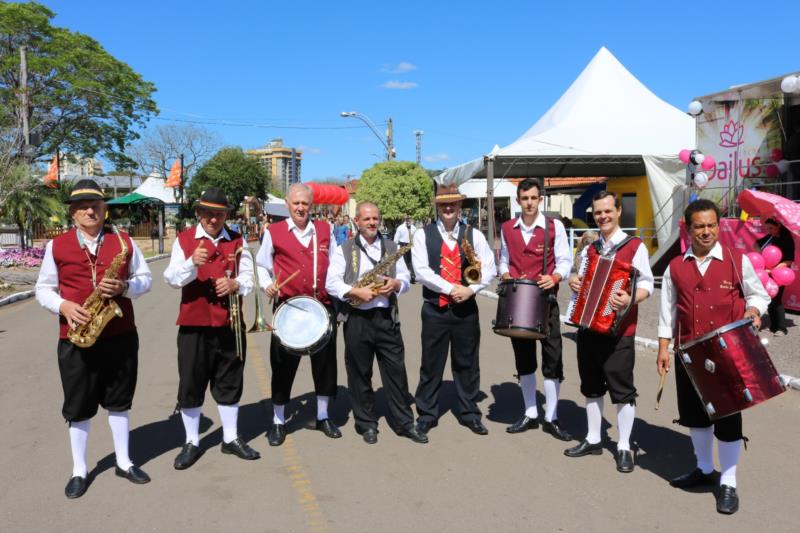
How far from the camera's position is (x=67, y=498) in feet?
14.3

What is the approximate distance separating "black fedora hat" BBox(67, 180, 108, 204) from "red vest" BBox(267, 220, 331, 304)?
136cm

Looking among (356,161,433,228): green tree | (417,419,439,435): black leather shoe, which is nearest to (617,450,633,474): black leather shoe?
(417,419,439,435): black leather shoe

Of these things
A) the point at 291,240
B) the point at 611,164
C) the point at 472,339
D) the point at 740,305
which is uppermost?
the point at 611,164

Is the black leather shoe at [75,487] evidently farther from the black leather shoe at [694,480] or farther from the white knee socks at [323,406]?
the black leather shoe at [694,480]

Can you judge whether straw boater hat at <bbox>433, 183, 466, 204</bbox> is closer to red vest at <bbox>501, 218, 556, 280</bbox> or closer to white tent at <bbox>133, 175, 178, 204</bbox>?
red vest at <bbox>501, 218, 556, 280</bbox>

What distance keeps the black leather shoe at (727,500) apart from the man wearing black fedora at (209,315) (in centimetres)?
319

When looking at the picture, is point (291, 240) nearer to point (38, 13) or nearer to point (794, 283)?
point (794, 283)

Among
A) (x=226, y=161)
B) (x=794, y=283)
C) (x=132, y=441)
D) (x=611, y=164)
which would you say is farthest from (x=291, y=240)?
(x=226, y=161)

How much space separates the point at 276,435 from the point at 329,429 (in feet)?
1.47

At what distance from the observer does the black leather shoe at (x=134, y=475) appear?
4.59m

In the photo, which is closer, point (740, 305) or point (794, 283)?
point (740, 305)

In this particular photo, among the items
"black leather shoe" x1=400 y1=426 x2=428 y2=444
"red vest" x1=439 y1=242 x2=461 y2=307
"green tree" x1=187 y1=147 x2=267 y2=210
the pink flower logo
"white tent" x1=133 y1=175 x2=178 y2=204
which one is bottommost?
"black leather shoe" x1=400 y1=426 x2=428 y2=444

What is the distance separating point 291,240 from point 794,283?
8674 millimetres

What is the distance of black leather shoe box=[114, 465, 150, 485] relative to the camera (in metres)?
4.59
